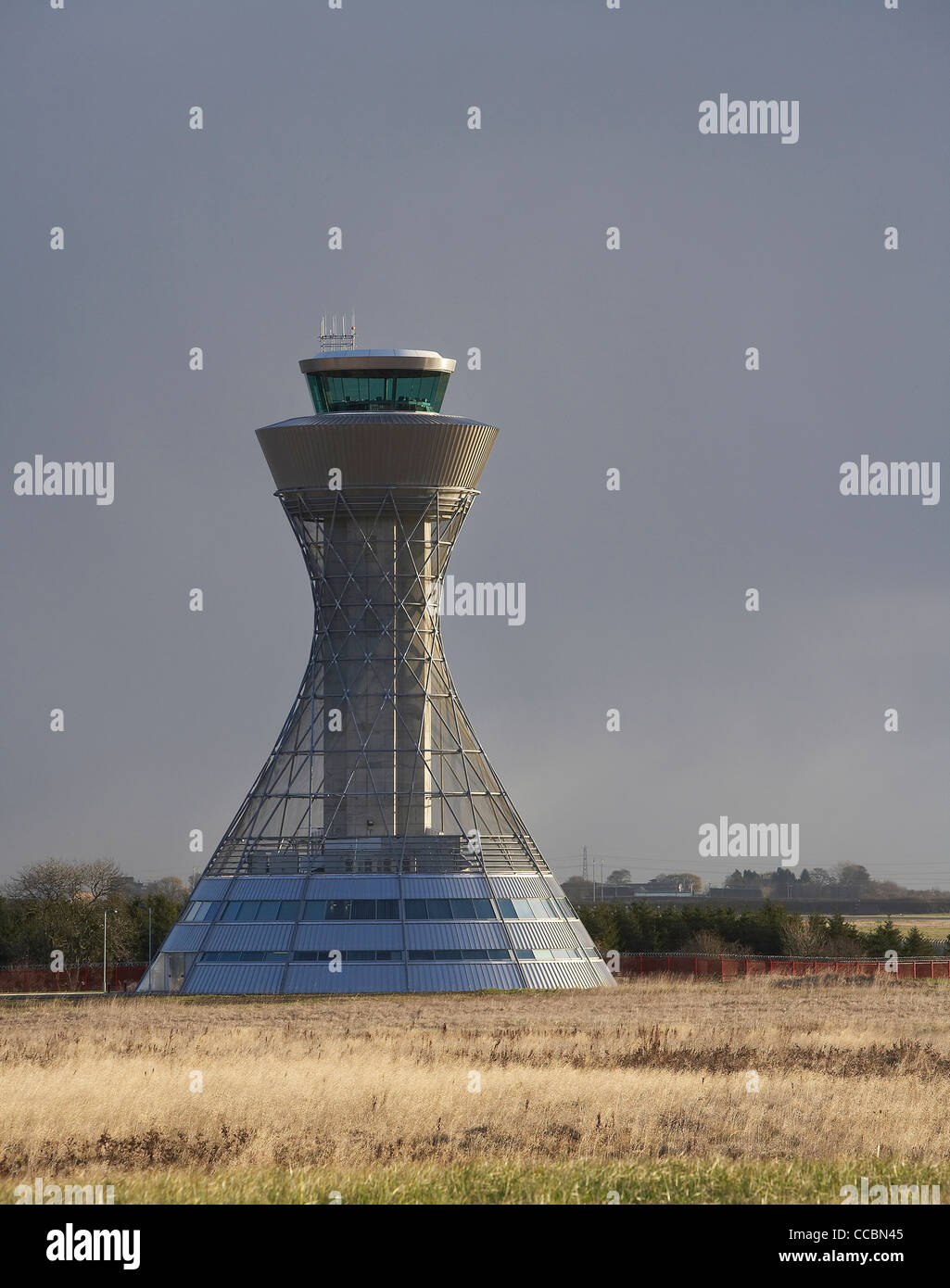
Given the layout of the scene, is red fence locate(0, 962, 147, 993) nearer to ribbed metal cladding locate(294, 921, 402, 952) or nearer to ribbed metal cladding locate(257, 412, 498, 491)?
ribbed metal cladding locate(294, 921, 402, 952)

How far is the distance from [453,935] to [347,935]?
4.77m

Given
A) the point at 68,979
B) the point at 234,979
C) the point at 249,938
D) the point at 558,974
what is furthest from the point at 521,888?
the point at 68,979

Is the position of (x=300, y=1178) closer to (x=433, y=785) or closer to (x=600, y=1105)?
(x=600, y=1105)

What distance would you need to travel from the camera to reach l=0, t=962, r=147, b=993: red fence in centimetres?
9812

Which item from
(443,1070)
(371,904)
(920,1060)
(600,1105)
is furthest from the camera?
(371,904)

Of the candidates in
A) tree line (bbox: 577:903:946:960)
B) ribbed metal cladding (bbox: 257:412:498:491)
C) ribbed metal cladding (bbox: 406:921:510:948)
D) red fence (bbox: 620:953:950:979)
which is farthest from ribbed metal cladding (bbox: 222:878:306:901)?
tree line (bbox: 577:903:946:960)

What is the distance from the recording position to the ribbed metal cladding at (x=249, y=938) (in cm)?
8556

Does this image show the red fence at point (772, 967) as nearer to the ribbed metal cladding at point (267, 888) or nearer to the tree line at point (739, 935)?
the tree line at point (739, 935)

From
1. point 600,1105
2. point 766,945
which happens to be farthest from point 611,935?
point 600,1105

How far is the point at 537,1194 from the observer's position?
82.4 ft

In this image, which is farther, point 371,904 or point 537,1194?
point 371,904

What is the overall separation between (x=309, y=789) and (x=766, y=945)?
4201cm

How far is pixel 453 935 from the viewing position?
282 ft

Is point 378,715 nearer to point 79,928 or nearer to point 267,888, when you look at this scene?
point 267,888
